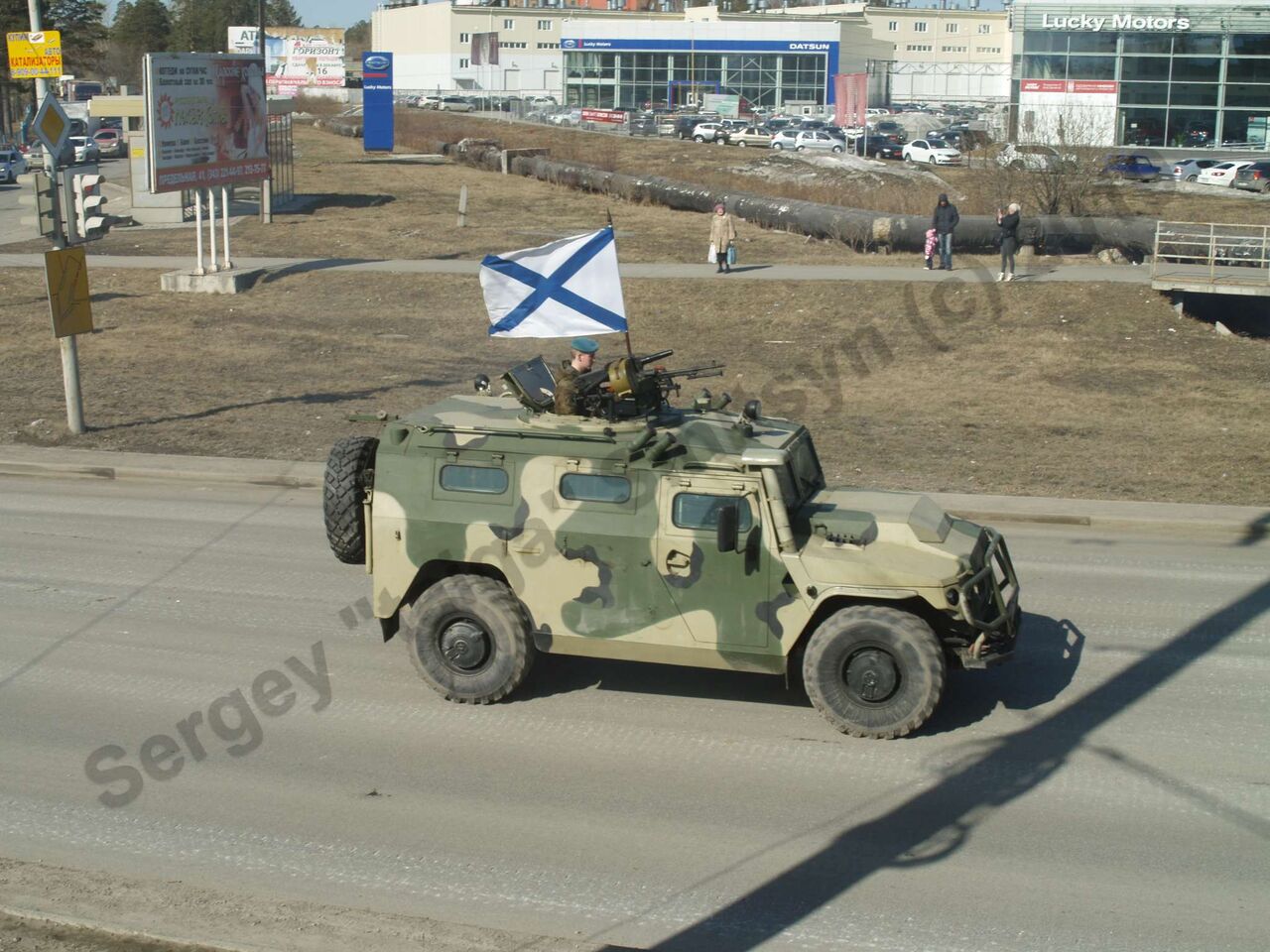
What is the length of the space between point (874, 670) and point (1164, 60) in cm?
6992

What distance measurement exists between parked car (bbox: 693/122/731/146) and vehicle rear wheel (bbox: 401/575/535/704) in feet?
220

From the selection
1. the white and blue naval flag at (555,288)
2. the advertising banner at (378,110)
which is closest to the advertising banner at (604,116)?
the advertising banner at (378,110)

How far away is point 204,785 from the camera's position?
8523 millimetres

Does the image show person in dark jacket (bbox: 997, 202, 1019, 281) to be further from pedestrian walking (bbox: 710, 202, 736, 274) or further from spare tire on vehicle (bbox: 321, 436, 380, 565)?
spare tire on vehicle (bbox: 321, 436, 380, 565)

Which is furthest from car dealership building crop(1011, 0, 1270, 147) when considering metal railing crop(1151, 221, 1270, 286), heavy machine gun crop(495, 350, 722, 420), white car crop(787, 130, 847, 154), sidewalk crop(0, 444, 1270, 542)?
heavy machine gun crop(495, 350, 722, 420)

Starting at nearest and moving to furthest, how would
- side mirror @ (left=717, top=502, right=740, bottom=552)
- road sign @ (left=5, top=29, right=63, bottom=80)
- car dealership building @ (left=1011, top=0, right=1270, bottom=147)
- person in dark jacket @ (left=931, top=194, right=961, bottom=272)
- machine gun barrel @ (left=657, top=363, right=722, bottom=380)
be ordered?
side mirror @ (left=717, top=502, right=740, bottom=552)
machine gun barrel @ (left=657, top=363, right=722, bottom=380)
road sign @ (left=5, top=29, right=63, bottom=80)
person in dark jacket @ (left=931, top=194, right=961, bottom=272)
car dealership building @ (left=1011, top=0, right=1270, bottom=147)

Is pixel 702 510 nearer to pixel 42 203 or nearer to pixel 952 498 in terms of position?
pixel 952 498

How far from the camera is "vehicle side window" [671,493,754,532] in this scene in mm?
8906

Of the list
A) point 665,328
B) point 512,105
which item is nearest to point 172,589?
point 665,328

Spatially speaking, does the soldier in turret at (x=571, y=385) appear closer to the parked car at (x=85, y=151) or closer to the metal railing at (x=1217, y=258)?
the metal railing at (x=1217, y=258)

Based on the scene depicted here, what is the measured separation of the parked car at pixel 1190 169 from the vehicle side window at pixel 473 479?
171ft

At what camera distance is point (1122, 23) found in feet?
224

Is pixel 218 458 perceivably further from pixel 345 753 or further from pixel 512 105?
pixel 512 105

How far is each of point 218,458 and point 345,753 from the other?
30.4ft
